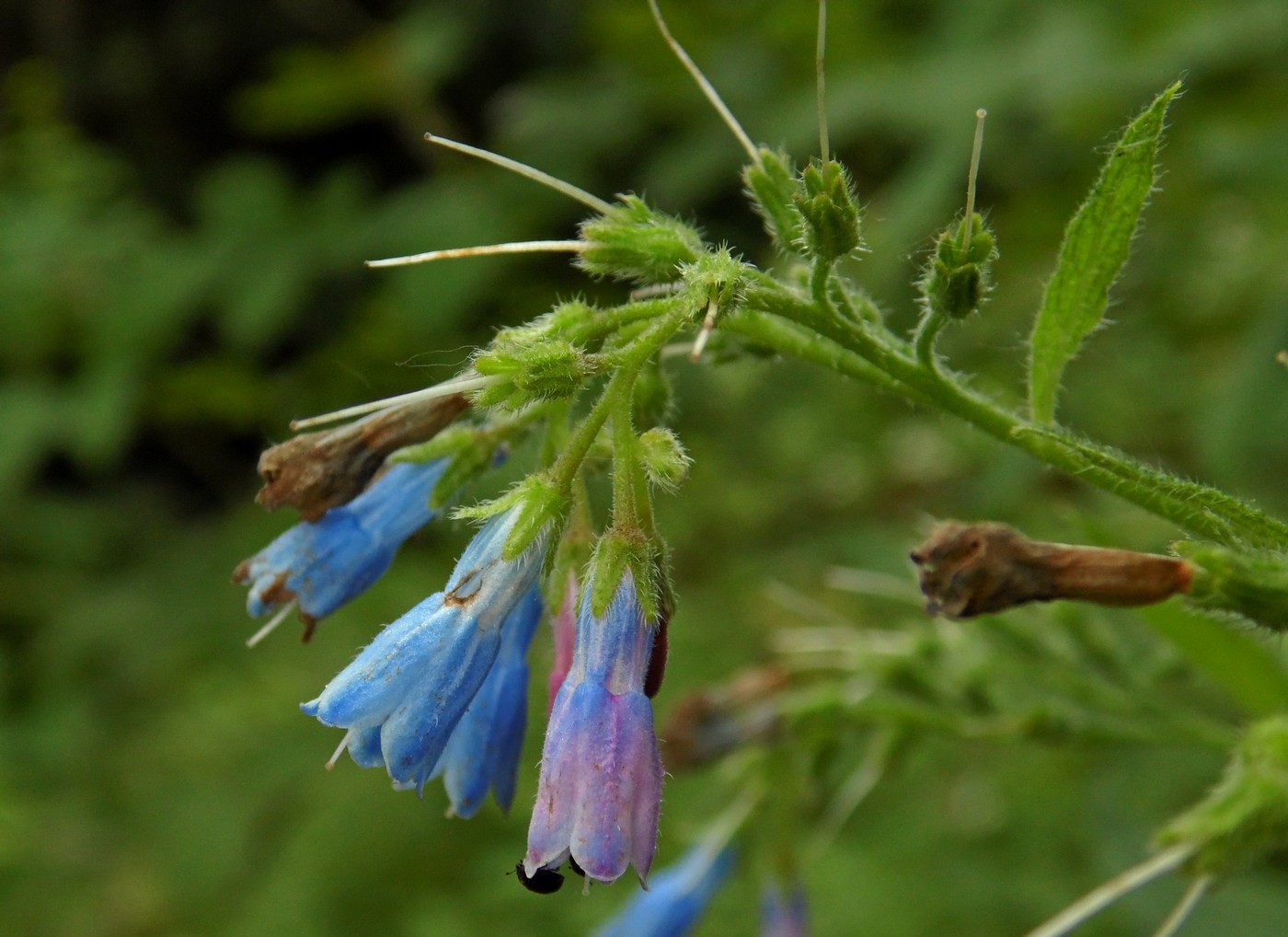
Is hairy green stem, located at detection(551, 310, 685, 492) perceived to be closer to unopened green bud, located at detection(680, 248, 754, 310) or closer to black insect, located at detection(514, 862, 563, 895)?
unopened green bud, located at detection(680, 248, 754, 310)

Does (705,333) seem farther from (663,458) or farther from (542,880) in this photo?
(542,880)

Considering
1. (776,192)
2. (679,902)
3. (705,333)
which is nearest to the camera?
(705,333)

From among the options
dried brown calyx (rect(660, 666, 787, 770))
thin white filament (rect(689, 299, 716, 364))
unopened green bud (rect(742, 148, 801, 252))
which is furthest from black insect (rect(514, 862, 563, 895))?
dried brown calyx (rect(660, 666, 787, 770))

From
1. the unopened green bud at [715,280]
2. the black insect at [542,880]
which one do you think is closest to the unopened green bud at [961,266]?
the unopened green bud at [715,280]

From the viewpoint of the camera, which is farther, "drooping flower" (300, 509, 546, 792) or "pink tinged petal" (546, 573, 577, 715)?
"pink tinged petal" (546, 573, 577, 715)

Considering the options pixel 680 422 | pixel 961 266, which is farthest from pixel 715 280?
pixel 680 422

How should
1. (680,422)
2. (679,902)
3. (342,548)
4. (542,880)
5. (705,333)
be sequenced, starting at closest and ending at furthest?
1. (705,333)
2. (542,880)
3. (342,548)
4. (679,902)
5. (680,422)
